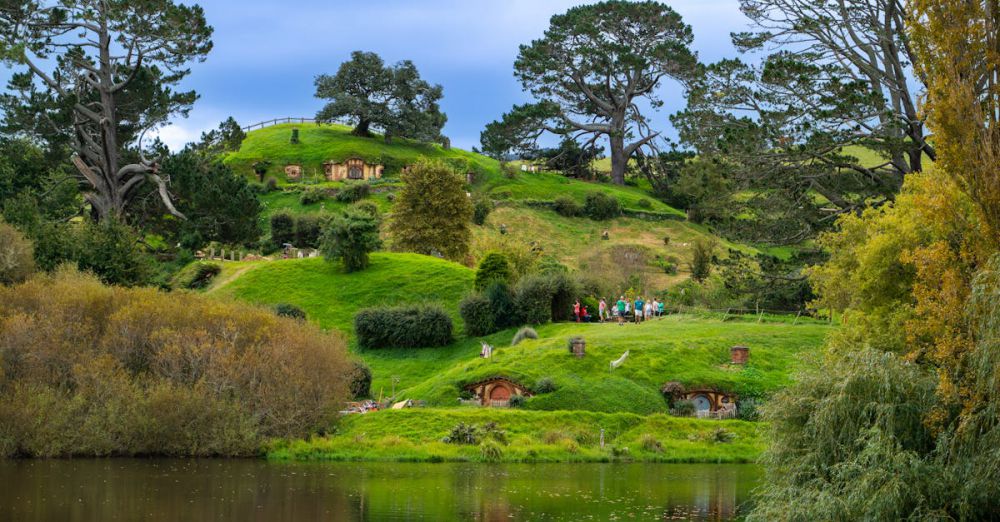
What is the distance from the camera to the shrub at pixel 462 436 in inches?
1809

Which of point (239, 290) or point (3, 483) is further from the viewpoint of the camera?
point (239, 290)

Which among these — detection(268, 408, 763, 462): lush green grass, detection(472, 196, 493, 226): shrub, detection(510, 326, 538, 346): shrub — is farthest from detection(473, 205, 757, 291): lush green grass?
detection(268, 408, 763, 462): lush green grass

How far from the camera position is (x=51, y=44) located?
7081 cm

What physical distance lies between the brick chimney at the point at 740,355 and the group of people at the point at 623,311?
11262 mm

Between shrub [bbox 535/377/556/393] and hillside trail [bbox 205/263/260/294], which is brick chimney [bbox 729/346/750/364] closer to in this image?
shrub [bbox 535/377/556/393]

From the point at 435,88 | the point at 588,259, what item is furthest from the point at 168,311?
the point at 435,88

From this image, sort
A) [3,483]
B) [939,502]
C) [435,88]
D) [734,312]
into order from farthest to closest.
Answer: [435,88]
[734,312]
[3,483]
[939,502]

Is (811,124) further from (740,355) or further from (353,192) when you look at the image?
(353,192)

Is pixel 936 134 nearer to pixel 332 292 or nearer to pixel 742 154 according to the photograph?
pixel 742 154

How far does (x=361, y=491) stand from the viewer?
34844 millimetres

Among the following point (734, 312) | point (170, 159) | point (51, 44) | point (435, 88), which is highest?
point (435, 88)

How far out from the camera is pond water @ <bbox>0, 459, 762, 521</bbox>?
30.5 metres

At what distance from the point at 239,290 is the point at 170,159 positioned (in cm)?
1039

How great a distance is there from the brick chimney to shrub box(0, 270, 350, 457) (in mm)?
18921
